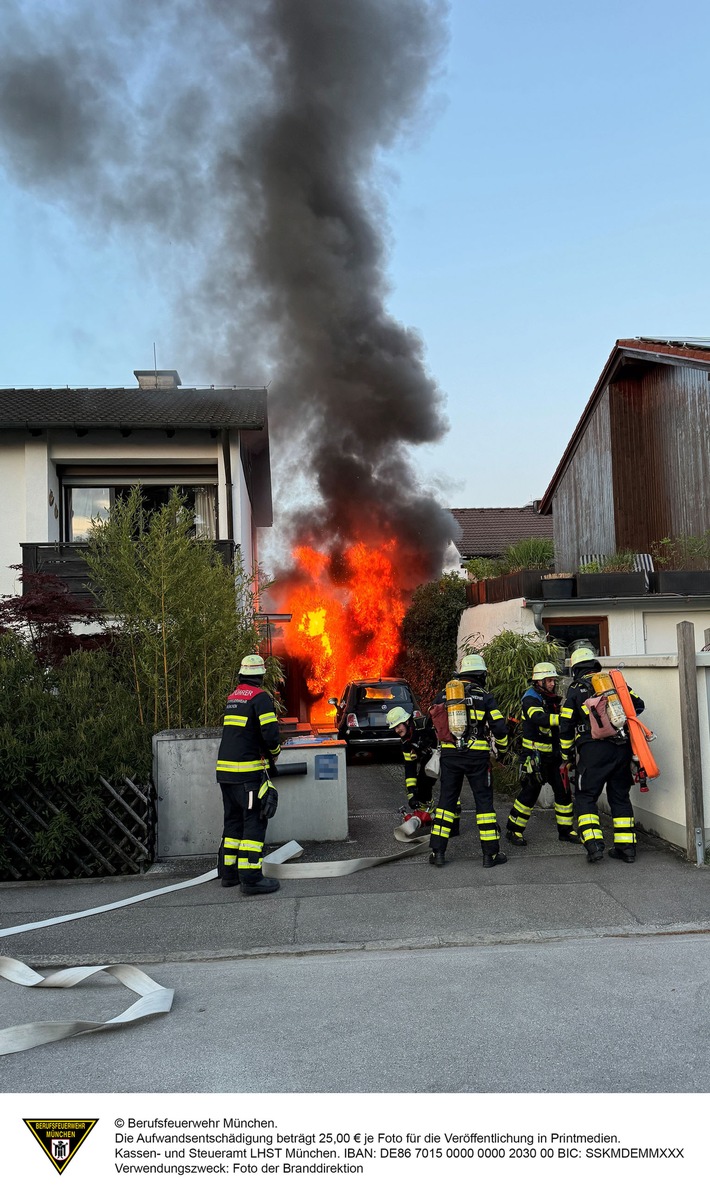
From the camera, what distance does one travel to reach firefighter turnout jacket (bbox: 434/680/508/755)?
7.25m

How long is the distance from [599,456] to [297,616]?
7675mm

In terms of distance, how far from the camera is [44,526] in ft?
51.2

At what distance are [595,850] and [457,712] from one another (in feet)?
4.79

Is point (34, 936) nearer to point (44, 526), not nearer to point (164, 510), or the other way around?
point (164, 510)

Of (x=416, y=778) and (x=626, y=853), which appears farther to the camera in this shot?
(x=416, y=778)

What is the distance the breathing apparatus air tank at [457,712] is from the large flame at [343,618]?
12658 mm

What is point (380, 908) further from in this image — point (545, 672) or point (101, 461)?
point (101, 461)

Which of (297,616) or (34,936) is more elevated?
(297,616)

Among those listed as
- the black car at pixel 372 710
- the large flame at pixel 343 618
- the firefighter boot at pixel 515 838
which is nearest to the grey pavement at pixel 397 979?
the firefighter boot at pixel 515 838

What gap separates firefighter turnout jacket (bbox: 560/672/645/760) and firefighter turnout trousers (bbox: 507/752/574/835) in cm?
40

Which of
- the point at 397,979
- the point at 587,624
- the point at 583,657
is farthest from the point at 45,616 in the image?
the point at 587,624

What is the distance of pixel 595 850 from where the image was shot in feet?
23.0
